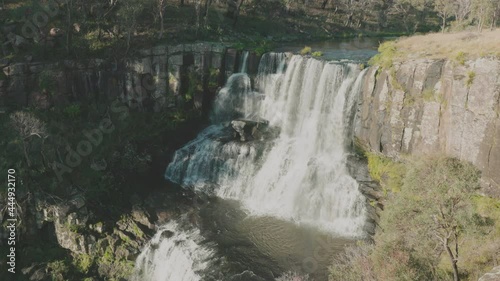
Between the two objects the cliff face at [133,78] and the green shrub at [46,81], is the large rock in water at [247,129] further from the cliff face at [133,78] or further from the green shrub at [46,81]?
the green shrub at [46,81]

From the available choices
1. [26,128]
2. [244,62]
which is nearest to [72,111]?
[26,128]

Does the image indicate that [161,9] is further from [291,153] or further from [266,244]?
[266,244]

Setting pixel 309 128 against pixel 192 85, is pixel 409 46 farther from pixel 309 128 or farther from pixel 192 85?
pixel 192 85

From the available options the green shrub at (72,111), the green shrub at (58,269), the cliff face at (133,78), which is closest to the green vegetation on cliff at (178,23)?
the cliff face at (133,78)

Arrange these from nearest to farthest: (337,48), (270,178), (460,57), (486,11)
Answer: (460,57), (270,178), (486,11), (337,48)

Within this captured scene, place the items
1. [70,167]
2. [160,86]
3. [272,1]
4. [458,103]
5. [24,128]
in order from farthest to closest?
[272,1]
[160,86]
[70,167]
[24,128]
[458,103]

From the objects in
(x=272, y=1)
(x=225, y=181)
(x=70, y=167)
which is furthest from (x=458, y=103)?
(x=272, y=1)

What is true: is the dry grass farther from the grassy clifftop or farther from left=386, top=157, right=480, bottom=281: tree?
left=386, top=157, right=480, bottom=281: tree
